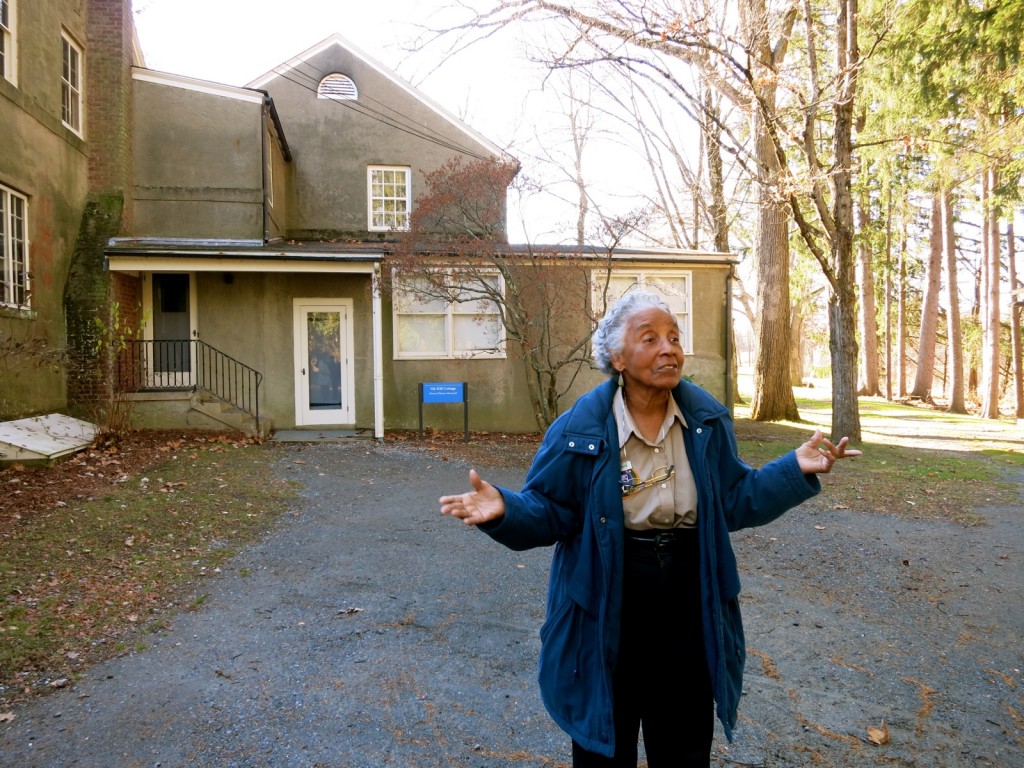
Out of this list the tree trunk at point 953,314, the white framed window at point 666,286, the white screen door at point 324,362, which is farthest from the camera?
the tree trunk at point 953,314

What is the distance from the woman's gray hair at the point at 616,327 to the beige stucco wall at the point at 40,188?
30.8 ft

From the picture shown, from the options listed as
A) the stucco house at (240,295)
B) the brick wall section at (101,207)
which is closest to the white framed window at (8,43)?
the stucco house at (240,295)

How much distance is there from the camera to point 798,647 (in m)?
4.21

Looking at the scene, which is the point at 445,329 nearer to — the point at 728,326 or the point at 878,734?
the point at 728,326

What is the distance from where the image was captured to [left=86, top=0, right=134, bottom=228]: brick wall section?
12367 millimetres

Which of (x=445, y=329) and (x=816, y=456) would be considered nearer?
(x=816, y=456)

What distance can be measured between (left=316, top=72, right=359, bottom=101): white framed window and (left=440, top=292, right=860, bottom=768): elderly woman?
52.7 feet

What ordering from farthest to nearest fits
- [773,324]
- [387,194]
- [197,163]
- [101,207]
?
[773,324], [387,194], [197,163], [101,207]

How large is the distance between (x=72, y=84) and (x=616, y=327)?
43.5 ft

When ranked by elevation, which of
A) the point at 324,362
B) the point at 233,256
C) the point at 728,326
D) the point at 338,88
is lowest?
the point at 324,362

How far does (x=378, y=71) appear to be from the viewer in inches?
644

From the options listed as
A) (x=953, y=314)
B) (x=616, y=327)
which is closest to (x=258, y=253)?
(x=616, y=327)

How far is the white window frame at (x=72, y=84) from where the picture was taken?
11.7 meters

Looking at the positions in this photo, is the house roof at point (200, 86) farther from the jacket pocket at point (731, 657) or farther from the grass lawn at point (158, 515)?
the jacket pocket at point (731, 657)
